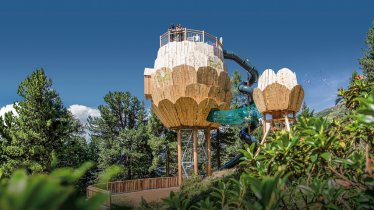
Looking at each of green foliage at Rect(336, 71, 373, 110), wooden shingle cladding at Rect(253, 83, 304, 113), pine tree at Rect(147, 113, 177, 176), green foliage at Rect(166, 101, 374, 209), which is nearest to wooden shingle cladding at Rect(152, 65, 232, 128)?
wooden shingle cladding at Rect(253, 83, 304, 113)

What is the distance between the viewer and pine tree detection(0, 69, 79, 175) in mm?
20047

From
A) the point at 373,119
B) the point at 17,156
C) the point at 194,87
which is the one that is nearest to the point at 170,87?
the point at 194,87

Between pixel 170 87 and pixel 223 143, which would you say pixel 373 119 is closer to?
pixel 170 87

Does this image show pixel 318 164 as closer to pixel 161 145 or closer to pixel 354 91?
pixel 354 91

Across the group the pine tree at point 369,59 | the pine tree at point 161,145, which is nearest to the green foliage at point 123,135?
the pine tree at point 161,145

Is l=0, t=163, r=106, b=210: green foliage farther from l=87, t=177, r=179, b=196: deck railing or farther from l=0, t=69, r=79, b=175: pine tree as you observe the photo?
l=0, t=69, r=79, b=175: pine tree

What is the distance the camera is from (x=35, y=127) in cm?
2073

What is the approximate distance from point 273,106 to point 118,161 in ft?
56.0

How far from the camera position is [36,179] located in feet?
2.51

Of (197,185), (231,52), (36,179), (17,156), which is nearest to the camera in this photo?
(36,179)

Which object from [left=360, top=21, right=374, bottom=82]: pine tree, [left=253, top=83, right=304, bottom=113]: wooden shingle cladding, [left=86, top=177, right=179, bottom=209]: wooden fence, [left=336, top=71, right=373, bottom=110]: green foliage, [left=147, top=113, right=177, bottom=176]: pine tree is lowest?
[left=86, top=177, right=179, bottom=209]: wooden fence

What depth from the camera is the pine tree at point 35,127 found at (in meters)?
20.0

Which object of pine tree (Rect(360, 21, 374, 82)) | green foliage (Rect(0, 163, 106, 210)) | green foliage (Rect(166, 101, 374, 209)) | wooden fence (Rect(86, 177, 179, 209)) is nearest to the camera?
green foliage (Rect(0, 163, 106, 210))

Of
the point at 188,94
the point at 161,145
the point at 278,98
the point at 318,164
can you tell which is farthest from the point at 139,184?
the point at 318,164
